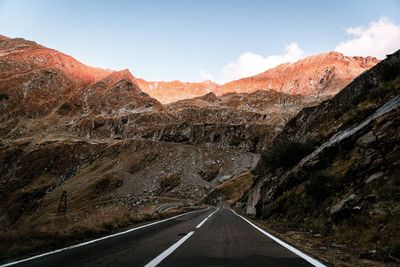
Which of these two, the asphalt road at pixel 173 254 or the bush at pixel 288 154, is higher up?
the bush at pixel 288 154

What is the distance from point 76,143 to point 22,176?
23.4 metres

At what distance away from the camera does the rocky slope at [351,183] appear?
31.7 ft

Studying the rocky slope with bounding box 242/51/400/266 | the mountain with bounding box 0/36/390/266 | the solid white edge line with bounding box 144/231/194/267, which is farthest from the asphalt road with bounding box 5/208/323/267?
the mountain with bounding box 0/36/390/266

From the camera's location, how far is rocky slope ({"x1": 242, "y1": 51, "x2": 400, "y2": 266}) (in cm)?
967

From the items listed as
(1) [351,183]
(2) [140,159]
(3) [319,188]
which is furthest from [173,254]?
(2) [140,159]

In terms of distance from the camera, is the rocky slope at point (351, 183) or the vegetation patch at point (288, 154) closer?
the rocky slope at point (351, 183)

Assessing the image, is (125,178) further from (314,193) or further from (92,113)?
(92,113)

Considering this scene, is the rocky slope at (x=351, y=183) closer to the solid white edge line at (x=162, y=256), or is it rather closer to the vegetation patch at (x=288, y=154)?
the vegetation patch at (x=288, y=154)

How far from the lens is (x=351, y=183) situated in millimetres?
14102

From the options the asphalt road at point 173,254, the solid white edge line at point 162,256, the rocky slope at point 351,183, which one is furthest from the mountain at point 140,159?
the solid white edge line at point 162,256

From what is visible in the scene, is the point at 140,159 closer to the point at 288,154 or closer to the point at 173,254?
the point at 288,154

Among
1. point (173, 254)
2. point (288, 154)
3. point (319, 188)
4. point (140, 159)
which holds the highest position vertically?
point (288, 154)

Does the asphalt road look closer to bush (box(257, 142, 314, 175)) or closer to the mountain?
the mountain

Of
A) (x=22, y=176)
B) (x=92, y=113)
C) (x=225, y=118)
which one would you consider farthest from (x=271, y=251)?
(x=92, y=113)
